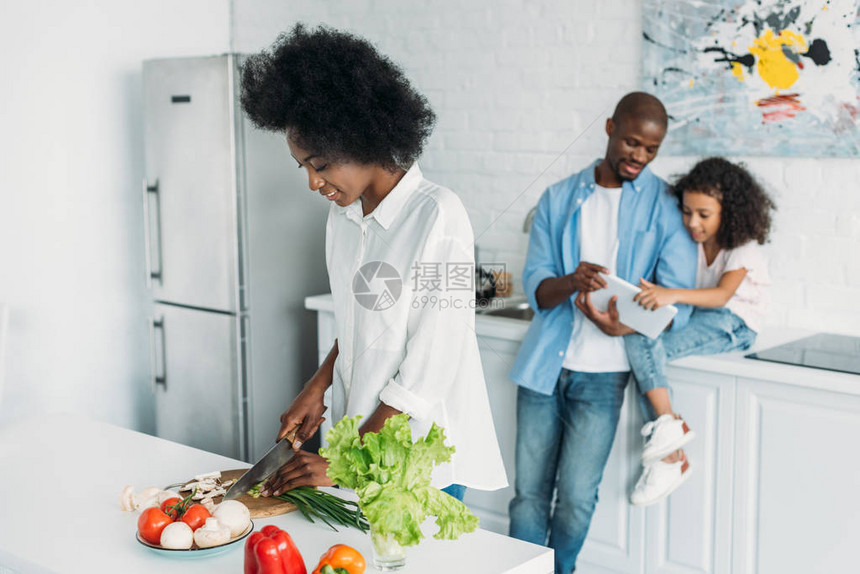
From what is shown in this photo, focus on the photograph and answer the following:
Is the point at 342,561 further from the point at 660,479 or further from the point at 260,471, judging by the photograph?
the point at 660,479

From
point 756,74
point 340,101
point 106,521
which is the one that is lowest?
point 106,521

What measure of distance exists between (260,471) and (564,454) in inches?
44.1

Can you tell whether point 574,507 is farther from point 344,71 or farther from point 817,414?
point 344,71

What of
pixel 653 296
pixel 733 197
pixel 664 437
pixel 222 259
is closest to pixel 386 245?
pixel 653 296

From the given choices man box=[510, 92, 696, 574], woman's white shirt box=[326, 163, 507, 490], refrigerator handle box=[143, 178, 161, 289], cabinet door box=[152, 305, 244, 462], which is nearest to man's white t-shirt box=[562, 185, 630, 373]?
man box=[510, 92, 696, 574]

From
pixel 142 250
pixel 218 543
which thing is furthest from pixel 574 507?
pixel 142 250

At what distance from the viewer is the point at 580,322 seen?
2393 mm

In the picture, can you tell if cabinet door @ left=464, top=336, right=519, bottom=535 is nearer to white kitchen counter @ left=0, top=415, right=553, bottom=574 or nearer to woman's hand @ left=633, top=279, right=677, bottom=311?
woman's hand @ left=633, top=279, right=677, bottom=311

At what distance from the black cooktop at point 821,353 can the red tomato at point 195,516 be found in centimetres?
151

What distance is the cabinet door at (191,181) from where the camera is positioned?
308 cm

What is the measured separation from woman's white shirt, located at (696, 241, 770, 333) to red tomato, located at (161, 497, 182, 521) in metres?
1.58

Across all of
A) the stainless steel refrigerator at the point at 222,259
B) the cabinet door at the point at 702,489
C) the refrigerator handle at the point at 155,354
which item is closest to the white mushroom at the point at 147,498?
the cabinet door at the point at 702,489

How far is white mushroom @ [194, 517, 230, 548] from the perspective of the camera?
1.26m

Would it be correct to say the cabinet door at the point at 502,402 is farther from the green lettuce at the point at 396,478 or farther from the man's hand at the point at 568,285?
the green lettuce at the point at 396,478
